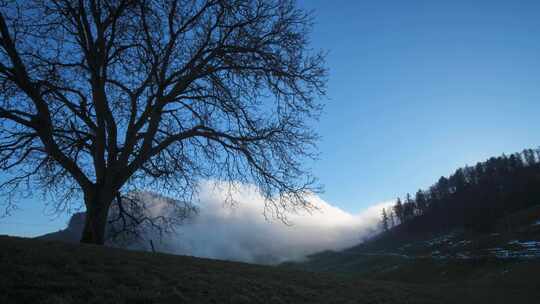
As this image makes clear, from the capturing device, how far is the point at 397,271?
306ft

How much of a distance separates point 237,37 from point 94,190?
721 centimetres

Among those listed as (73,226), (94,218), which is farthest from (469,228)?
(94,218)

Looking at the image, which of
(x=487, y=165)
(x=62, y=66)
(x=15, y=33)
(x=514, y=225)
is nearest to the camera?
(x=15, y=33)

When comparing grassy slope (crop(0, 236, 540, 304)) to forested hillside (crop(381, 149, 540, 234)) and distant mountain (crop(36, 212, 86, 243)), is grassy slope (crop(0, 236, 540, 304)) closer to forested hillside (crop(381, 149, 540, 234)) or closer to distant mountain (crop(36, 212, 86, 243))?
distant mountain (crop(36, 212, 86, 243))

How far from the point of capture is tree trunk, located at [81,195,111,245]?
1153 cm

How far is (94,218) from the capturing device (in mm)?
11586

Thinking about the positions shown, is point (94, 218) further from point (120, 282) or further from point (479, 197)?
point (479, 197)

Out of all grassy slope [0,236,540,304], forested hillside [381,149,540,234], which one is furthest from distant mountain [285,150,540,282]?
grassy slope [0,236,540,304]

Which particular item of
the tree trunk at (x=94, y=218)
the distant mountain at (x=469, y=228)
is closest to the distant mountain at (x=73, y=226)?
the tree trunk at (x=94, y=218)

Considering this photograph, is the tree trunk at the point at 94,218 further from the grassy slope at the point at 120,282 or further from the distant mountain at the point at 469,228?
the distant mountain at the point at 469,228

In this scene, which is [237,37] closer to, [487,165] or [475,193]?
[475,193]

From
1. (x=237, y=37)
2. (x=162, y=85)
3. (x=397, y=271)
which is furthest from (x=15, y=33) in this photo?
(x=397, y=271)

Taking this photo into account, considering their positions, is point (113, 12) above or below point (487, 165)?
below

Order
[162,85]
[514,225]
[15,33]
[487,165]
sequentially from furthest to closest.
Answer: [487,165] → [514,225] → [162,85] → [15,33]
